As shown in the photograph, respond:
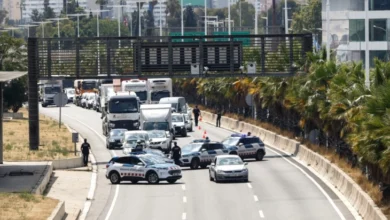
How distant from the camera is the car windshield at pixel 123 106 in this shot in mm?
80500

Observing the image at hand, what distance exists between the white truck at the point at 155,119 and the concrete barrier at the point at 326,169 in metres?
6.15

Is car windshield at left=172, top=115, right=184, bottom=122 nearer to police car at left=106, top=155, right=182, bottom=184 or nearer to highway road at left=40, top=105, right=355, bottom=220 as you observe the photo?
highway road at left=40, top=105, right=355, bottom=220

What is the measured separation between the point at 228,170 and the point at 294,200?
7.29 meters

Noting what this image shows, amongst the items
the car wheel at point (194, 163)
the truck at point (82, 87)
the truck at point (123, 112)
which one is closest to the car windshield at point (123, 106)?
the truck at point (123, 112)

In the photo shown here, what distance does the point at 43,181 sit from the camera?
51844 mm

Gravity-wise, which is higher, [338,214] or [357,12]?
[357,12]

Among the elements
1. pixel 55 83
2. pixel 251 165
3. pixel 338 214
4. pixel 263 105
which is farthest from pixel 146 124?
pixel 55 83

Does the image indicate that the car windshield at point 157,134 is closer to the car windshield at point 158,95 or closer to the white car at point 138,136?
the white car at point 138,136

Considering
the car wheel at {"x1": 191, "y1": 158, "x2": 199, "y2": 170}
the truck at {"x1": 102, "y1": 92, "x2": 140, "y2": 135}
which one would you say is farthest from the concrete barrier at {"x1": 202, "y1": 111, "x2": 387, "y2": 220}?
the truck at {"x1": 102, "y1": 92, "x2": 140, "y2": 135}

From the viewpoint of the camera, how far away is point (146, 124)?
7788cm

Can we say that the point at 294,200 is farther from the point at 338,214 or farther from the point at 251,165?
the point at 251,165

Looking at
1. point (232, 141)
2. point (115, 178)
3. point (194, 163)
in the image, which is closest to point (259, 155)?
point (232, 141)

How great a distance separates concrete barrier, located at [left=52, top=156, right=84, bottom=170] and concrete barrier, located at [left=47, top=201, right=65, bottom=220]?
17754mm

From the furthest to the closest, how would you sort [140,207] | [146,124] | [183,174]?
1. [146,124]
2. [183,174]
3. [140,207]
